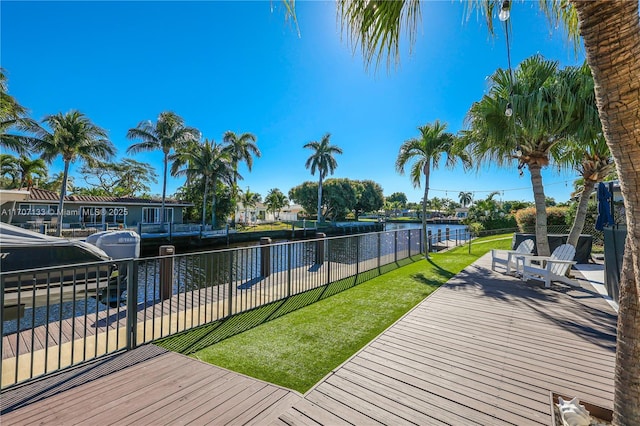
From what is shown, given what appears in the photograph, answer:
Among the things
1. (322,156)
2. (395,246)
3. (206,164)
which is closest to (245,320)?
(395,246)

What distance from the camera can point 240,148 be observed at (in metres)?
28.6

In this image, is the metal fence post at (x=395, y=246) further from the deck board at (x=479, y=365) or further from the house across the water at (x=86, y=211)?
the house across the water at (x=86, y=211)

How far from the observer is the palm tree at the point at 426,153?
981cm

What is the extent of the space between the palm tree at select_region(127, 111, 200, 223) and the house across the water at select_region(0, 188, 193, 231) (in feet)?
7.35

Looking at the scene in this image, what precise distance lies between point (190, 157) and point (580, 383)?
92.3ft

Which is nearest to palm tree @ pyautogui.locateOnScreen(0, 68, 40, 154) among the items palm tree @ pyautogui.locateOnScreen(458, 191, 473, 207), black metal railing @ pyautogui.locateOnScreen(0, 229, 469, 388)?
black metal railing @ pyautogui.locateOnScreen(0, 229, 469, 388)

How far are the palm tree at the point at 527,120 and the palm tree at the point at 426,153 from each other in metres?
2.45

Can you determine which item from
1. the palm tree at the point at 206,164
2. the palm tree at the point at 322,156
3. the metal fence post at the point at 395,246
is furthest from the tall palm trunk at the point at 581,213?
the palm tree at the point at 322,156

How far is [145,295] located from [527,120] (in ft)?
24.6

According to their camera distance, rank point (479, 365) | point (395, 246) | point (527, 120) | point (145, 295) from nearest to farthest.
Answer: point (479, 365) < point (145, 295) < point (527, 120) < point (395, 246)

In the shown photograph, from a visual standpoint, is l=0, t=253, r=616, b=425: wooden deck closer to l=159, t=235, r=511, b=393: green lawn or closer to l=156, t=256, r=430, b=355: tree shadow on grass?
l=159, t=235, r=511, b=393: green lawn

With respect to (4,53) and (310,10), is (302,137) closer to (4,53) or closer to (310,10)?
(4,53)

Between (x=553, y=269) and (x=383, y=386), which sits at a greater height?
(x=553, y=269)

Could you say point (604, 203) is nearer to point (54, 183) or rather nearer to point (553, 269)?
point (553, 269)
